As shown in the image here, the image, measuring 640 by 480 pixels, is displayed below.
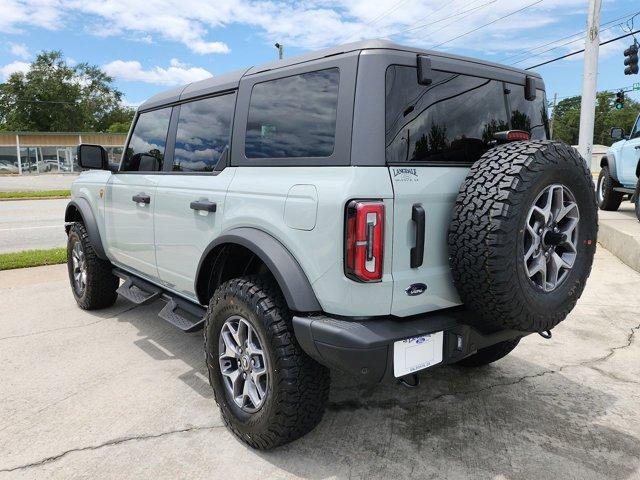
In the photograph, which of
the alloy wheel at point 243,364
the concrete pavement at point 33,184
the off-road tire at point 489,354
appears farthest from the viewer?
the concrete pavement at point 33,184

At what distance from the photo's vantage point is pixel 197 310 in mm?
3451

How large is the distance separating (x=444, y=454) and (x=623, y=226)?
23.6 ft

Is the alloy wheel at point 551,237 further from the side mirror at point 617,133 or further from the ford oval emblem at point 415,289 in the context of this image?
the side mirror at point 617,133

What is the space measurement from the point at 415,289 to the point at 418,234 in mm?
258

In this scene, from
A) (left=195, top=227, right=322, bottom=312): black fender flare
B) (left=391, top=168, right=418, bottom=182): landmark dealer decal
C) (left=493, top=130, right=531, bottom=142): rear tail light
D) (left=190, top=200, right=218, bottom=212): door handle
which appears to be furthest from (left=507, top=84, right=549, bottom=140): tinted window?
(left=190, top=200, right=218, bottom=212): door handle

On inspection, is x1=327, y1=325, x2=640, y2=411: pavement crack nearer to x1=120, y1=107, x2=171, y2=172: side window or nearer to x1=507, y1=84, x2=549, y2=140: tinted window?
x1=507, y1=84, x2=549, y2=140: tinted window

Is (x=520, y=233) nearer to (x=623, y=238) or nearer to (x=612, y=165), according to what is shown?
(x=623, y=238)

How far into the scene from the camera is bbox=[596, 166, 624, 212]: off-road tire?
10.9 meters

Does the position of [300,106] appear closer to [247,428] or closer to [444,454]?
[247,428]

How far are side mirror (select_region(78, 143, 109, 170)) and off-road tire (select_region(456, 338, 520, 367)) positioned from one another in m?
3.31

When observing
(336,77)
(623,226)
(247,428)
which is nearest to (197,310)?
(247,428)

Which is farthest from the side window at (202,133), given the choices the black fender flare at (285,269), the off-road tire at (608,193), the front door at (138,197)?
the off-road tire at (608,193)

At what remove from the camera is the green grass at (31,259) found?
7122mm

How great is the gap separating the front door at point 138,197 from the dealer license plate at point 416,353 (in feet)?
7.25
